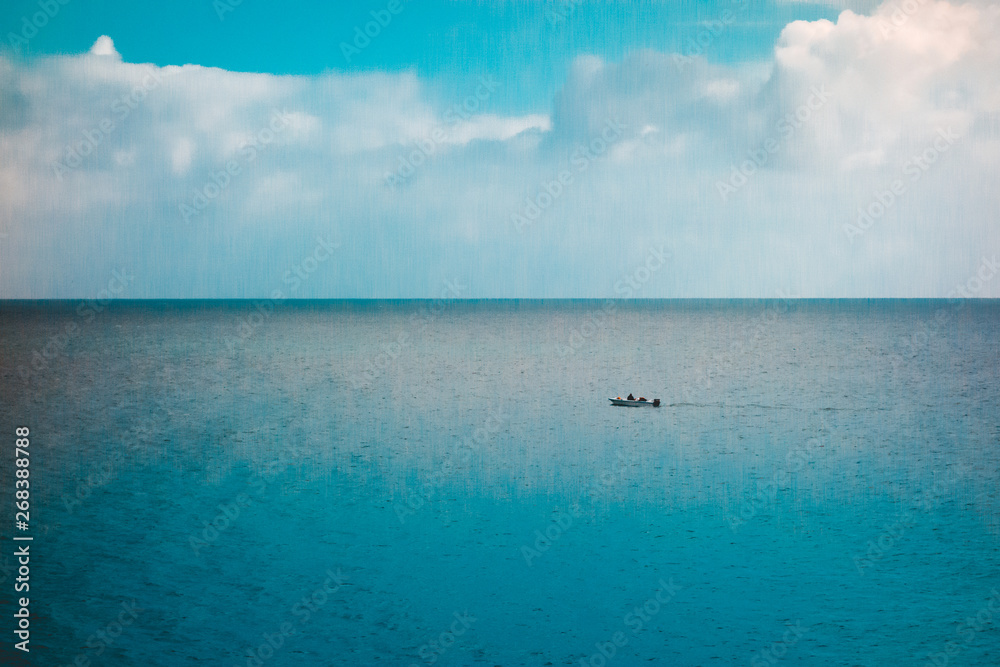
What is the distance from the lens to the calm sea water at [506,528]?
1734 centimetres

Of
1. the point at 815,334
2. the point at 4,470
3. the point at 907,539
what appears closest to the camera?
the point at 907,539

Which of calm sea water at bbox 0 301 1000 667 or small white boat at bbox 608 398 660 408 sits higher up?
small white boat at bbox 608 398 660 408

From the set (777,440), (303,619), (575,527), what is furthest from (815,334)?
(303,619)

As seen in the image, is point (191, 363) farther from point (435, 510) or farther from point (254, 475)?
point (435, 510)

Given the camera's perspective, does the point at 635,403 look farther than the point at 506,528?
Yes

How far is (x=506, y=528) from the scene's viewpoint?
944 inches

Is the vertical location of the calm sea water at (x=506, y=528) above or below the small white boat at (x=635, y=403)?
below

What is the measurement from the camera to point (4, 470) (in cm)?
2956

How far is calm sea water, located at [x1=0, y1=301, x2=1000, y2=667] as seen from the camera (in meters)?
17.3

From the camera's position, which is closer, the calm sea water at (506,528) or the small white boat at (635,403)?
the calm sea water at (506,528)

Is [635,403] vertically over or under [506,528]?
over

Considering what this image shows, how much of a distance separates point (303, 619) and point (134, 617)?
13.4 feet

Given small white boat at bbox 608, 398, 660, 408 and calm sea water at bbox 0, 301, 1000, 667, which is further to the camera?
small white boat at bbox 608, 398, 660, 408

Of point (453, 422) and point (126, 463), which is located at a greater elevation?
point (453, 422)
